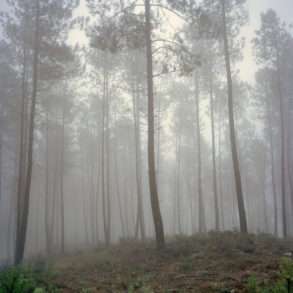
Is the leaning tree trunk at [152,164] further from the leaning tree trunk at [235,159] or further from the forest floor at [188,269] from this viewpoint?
the leaning tree trunk at [235,159]

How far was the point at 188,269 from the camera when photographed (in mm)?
7371

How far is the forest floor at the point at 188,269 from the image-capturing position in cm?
566

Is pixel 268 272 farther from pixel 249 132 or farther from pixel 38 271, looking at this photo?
pixel 249 132

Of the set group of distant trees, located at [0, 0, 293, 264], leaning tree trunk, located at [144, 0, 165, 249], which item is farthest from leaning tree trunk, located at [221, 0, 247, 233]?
leaning tree trunk, located at [144, 0, 165, 249]

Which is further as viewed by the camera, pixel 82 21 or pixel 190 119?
pixel 190 119

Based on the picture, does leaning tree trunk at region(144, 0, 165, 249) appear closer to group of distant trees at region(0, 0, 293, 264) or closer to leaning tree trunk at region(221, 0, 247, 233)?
group of distant trees at region(0, 0, 293, 264)

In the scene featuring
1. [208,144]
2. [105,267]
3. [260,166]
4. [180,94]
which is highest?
[180,94]

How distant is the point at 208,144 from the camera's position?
128ft

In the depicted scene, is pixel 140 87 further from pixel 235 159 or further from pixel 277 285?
pixel 277 285

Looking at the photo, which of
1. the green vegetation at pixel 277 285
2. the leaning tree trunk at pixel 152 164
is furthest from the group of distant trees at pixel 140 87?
the green vegetation at pixel 277 285

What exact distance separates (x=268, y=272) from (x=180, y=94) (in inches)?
821

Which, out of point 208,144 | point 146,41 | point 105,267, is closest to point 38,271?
point 105,267

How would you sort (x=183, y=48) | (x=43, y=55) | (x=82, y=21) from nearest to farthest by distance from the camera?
(x=183, y=48) → (x=82, y=21) → (x=43, y=55)

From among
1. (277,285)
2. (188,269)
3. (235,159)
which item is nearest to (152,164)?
(188,269)
